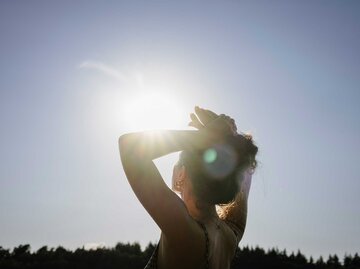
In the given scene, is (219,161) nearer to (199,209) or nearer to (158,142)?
(199,209)

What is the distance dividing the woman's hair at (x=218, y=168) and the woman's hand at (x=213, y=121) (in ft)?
0.25

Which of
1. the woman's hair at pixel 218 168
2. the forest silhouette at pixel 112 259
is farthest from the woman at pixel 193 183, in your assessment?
the forest silhouette at pixel 112 259

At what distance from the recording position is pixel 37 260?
81.2m

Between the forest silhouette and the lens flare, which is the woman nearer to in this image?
the lens flare

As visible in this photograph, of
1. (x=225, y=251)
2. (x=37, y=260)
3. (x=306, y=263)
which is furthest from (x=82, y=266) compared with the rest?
(x=225, y=251)

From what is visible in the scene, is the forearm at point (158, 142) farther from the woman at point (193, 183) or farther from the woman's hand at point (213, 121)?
the woman's hand at point (213, 121)

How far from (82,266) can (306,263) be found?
4754 centimetres

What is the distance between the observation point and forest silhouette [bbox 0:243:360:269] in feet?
242

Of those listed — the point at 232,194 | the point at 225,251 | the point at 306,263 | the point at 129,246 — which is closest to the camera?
the point at 232,194

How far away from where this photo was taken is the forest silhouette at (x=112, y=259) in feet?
242

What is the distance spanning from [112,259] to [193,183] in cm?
8133

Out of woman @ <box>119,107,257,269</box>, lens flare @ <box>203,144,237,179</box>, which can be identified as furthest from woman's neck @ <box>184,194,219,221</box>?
lens flare @ <box>203,144,237,179</box>

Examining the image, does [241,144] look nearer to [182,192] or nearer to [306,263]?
[182,192]

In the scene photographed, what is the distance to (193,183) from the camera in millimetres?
2879
